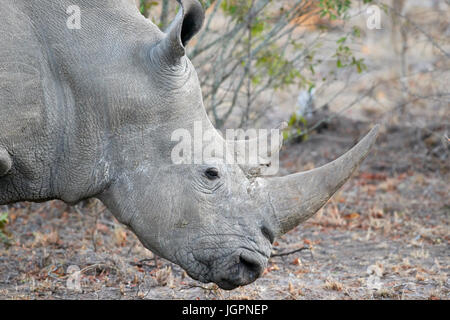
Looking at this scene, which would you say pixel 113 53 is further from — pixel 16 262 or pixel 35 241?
pixel 35 241

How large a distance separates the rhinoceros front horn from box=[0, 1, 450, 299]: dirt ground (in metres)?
1.22

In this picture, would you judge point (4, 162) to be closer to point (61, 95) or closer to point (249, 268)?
point (61, 95)

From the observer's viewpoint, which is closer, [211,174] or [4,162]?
[4,162]

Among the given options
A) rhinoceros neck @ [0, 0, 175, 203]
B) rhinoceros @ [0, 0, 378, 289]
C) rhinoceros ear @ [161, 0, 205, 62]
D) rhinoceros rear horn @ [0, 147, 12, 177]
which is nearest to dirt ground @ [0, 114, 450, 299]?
rhinoceros @ [0, 0, 378, 289]

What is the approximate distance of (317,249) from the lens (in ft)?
20.2

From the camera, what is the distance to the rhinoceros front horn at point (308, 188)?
370cm

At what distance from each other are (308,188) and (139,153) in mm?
875

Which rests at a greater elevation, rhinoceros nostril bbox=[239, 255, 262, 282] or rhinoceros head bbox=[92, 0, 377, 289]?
rhinoceros head bbox=[92, 0, 377, 289]

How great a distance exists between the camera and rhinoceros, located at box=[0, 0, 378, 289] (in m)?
3.59

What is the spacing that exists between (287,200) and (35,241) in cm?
→ 307

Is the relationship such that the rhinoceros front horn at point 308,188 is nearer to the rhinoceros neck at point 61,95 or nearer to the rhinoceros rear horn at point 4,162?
the rhinoceros neck at point 61,95

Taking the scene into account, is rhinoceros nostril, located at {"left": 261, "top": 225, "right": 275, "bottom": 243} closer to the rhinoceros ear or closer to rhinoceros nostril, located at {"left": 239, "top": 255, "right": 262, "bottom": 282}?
rhinoceros nostril, located at {"left": 239, "top": 255, "right": 262, "bottom": 282}

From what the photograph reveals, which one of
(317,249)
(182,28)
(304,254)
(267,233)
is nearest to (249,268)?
(267,233)

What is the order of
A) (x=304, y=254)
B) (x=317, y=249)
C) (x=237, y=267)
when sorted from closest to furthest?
(x=237, y=267) → (x=304, y=254) → (x=317, y=249)
